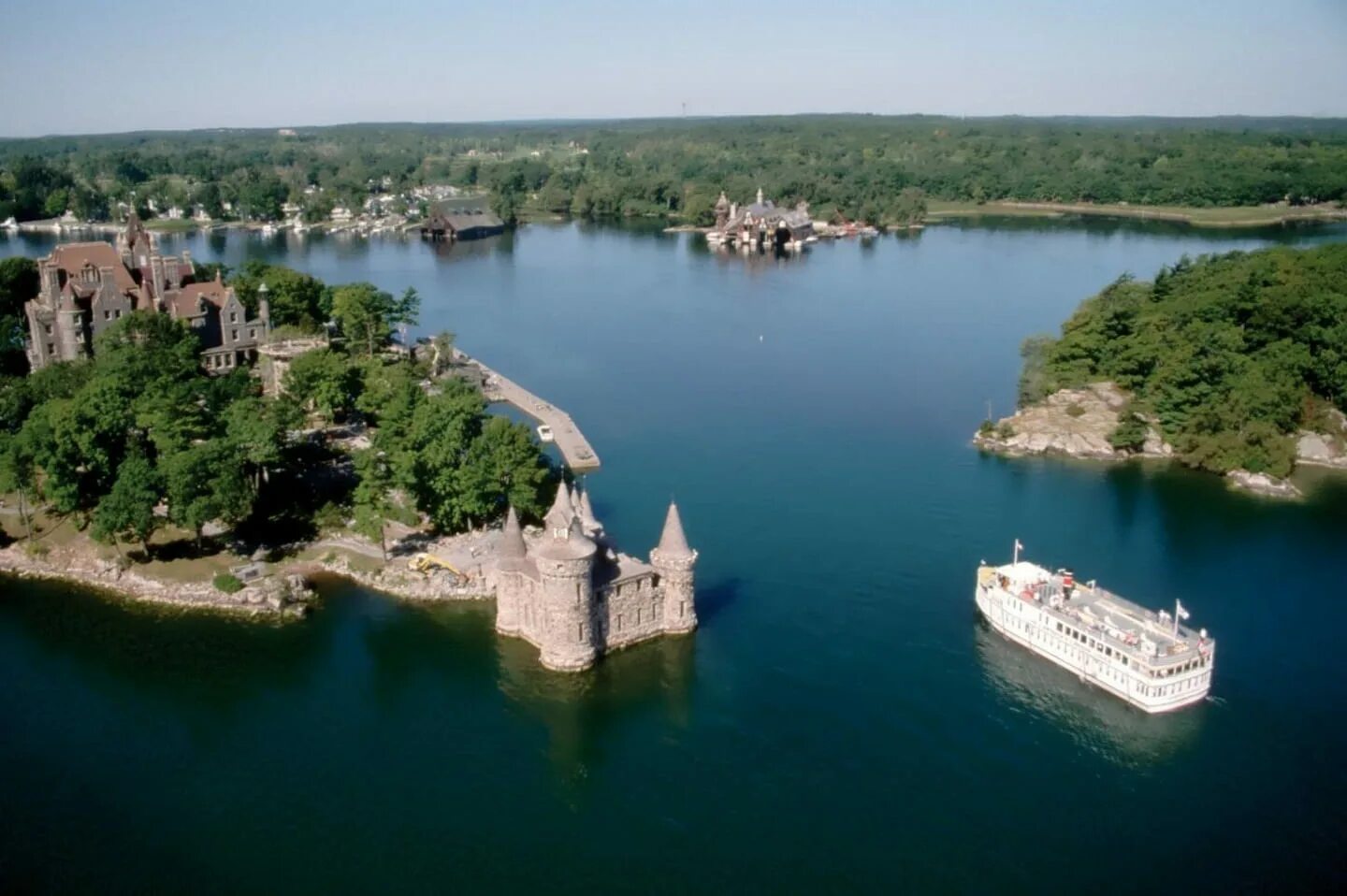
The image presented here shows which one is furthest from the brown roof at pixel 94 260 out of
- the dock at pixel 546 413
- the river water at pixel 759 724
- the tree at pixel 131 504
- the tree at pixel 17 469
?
the river water at pixel 759 724

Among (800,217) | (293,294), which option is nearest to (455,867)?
(293,294)

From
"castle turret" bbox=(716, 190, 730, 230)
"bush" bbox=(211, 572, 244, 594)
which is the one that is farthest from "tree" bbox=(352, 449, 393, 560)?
"castle turret" bbox=(716, 190, 730, 230)

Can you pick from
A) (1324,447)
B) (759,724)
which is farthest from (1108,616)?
(1324,447)

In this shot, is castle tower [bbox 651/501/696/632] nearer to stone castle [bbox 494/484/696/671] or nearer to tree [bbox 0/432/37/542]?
stone castle [bbox 494/484/696/671]

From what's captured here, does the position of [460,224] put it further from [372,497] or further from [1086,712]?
[1086,712]

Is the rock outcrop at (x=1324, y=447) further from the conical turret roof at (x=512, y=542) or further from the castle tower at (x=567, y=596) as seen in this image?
the conical turret roof at (x=512, y=542)

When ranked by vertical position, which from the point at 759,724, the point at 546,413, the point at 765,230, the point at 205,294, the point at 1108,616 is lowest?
the point at 759,724
